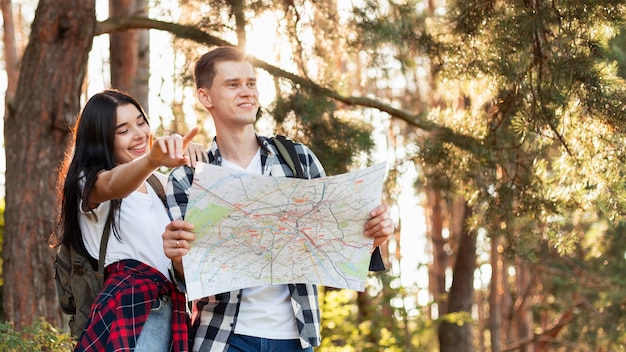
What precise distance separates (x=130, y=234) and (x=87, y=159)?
30 centimetres

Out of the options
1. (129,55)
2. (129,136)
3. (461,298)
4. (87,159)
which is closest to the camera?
(87,159)

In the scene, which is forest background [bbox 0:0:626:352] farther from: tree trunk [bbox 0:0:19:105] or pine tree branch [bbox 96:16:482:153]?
tree trunk [bbox 0:0:19:105]

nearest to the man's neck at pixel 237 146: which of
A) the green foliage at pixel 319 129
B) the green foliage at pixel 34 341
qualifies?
the green foliage at pixel 34 341

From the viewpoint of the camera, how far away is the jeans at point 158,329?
2787 millimetres

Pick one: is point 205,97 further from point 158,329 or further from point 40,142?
point 40,142

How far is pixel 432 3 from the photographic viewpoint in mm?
15281

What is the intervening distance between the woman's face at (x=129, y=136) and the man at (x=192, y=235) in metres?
0.25

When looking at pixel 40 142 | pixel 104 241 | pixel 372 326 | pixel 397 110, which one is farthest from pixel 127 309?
pixel 372 326

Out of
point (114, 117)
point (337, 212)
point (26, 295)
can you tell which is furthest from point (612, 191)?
point (26, 295)

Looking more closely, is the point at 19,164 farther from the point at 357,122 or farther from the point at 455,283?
the point at 455,283

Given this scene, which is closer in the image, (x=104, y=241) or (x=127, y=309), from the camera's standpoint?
(x=127, y=309)

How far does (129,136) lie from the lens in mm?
3096

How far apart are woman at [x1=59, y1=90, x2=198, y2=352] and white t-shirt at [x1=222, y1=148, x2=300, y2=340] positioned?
0.21 metres

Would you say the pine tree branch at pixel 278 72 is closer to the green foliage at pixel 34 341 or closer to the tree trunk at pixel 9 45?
the green foliage at pixel 34 341
